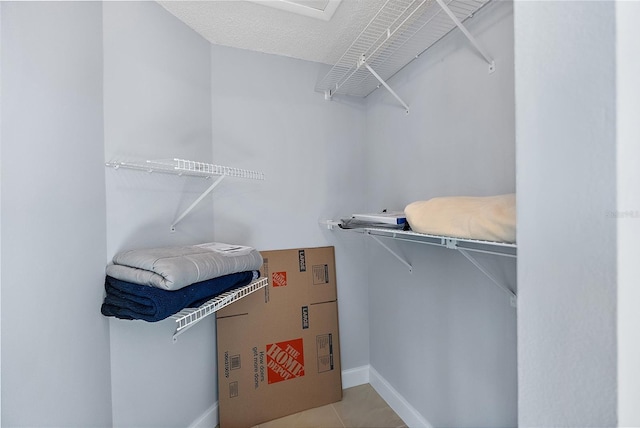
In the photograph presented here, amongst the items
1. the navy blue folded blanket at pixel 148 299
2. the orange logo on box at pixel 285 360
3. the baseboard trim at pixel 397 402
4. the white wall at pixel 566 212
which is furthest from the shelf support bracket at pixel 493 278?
the orange logo on box at pixel 285 360

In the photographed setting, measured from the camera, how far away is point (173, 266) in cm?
98

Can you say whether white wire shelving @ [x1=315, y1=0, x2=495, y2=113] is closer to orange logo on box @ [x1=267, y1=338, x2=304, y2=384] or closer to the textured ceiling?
the textured ceiling

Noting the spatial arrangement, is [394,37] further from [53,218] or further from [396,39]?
[53,218]

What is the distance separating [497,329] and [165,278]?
130 centimetres

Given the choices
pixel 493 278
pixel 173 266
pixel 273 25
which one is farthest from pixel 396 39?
pixel 173 266

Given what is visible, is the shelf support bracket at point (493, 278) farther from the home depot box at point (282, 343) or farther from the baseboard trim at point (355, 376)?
the baseboard trim at point (355, 376)

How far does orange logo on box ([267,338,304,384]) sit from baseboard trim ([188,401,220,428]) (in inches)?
13.4

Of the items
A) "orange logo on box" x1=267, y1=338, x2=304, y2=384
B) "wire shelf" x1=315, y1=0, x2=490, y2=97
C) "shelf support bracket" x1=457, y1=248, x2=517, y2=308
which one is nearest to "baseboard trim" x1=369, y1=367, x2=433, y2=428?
"orange logo on box" x1=267, y1=338, x2=304, y2=384

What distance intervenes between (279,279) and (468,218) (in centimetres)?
130

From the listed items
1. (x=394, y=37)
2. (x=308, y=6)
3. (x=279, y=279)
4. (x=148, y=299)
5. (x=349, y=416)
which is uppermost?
(x=308, y=6)

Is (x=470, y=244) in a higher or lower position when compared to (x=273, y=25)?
lower

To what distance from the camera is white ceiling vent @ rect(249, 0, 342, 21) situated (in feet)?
4.37

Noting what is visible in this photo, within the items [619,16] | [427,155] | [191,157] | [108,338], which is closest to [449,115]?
[427,155]

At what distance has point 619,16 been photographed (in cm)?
29
